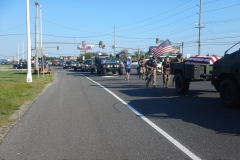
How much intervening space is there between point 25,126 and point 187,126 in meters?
4.01

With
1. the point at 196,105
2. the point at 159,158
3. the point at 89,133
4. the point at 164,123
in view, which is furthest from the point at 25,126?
the point at 196,105

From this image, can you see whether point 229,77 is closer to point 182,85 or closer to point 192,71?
point 192,71

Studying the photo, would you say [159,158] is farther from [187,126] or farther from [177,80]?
[177,80]

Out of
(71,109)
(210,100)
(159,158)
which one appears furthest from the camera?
(210,100)

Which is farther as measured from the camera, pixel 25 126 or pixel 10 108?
pixel 10 108

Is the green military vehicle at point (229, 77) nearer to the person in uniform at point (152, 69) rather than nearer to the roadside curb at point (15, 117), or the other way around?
the person in uniform at point (152, 69)

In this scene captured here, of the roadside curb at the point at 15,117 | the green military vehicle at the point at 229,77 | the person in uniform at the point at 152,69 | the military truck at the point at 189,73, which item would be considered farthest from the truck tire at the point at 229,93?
the person in uniform at the point at 152,69

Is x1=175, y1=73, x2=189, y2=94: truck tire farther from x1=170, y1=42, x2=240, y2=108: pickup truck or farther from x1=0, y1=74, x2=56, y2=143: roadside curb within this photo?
x1=0, y1=74, x2=56, y2=143: roadside curb

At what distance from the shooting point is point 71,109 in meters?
11.4

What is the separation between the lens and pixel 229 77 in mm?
11578

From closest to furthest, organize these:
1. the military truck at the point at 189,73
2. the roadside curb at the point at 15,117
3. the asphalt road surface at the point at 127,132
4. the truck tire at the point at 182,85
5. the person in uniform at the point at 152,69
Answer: the asphalt road surface at the point at 127,132, the roadside curb at the point at 15,117, the military truck at the point at 189,73, the truck tire at the point at 182,85, the person in uniform at the point at 152,69

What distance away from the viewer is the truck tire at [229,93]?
428 inches

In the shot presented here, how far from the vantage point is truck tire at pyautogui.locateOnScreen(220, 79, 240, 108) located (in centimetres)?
1086

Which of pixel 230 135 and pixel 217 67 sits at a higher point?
pixel 217 67
